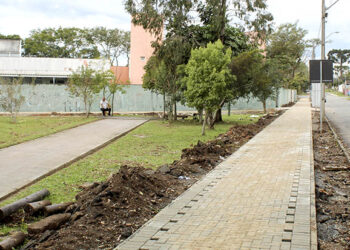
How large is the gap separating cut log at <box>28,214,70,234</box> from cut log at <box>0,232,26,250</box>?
0.15 meters

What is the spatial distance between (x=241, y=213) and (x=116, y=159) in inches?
224

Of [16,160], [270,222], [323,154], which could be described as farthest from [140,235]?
[323,154]

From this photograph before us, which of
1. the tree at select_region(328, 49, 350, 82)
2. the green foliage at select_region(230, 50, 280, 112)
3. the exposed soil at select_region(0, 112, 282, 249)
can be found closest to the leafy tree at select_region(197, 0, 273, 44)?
the green foliage at select_region(230, 50, 280, 112)

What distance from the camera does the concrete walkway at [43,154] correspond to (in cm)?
793

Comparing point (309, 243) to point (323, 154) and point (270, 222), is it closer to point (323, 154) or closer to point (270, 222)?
point (270, 222)

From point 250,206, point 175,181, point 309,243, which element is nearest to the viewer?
point 309,243

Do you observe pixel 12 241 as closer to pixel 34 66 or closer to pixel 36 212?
pixel 36 212

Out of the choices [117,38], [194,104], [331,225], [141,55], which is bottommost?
[331,225]

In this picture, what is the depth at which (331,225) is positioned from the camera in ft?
17.2

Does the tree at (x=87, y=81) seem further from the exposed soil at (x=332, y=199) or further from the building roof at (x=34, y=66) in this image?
the exposed soil at (x=332, y=199)

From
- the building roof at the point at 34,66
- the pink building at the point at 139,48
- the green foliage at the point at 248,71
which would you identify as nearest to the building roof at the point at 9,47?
the building roof at the point at 34,66

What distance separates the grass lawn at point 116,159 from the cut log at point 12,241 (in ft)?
1.78

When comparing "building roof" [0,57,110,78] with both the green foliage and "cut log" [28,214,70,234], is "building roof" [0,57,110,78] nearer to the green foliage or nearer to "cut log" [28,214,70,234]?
the green foliage

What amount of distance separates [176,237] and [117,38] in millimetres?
54257
